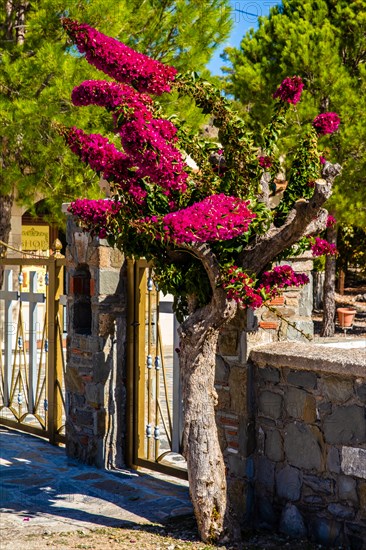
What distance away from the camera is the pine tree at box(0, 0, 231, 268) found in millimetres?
9656

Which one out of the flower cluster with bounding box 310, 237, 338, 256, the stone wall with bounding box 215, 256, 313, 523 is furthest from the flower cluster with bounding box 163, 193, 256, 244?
the stone wall with bounding box 215, 256, 313, 523

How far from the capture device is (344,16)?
1602cm

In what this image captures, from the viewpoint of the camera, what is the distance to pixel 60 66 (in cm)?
950

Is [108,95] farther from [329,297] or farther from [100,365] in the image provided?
[329,297]

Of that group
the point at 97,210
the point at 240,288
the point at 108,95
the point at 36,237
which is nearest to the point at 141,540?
the point at 240,288

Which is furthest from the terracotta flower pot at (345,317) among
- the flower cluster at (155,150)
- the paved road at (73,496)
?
the flower cluster at (155,150)

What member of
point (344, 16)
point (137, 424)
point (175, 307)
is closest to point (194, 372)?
point (175, 307)

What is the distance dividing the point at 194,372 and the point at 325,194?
1265 mm

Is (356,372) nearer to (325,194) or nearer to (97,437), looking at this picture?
(325,194)

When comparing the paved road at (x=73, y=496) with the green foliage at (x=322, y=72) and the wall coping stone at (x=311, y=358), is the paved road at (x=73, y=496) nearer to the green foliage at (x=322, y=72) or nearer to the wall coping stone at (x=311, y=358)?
the wall coping stone at (x=311, y=358)

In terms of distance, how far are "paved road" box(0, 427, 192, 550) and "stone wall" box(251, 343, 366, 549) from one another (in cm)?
72

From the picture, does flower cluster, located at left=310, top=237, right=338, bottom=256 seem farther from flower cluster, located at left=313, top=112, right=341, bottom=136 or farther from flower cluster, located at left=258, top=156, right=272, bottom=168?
flower cluster, located at left=313, top=112, right=341, bottom=136

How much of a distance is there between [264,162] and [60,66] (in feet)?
18.1

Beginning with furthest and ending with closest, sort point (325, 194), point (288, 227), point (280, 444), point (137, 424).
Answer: point (137, 424)
point (280, 444)
point (288, 227)
point (325, 194)
